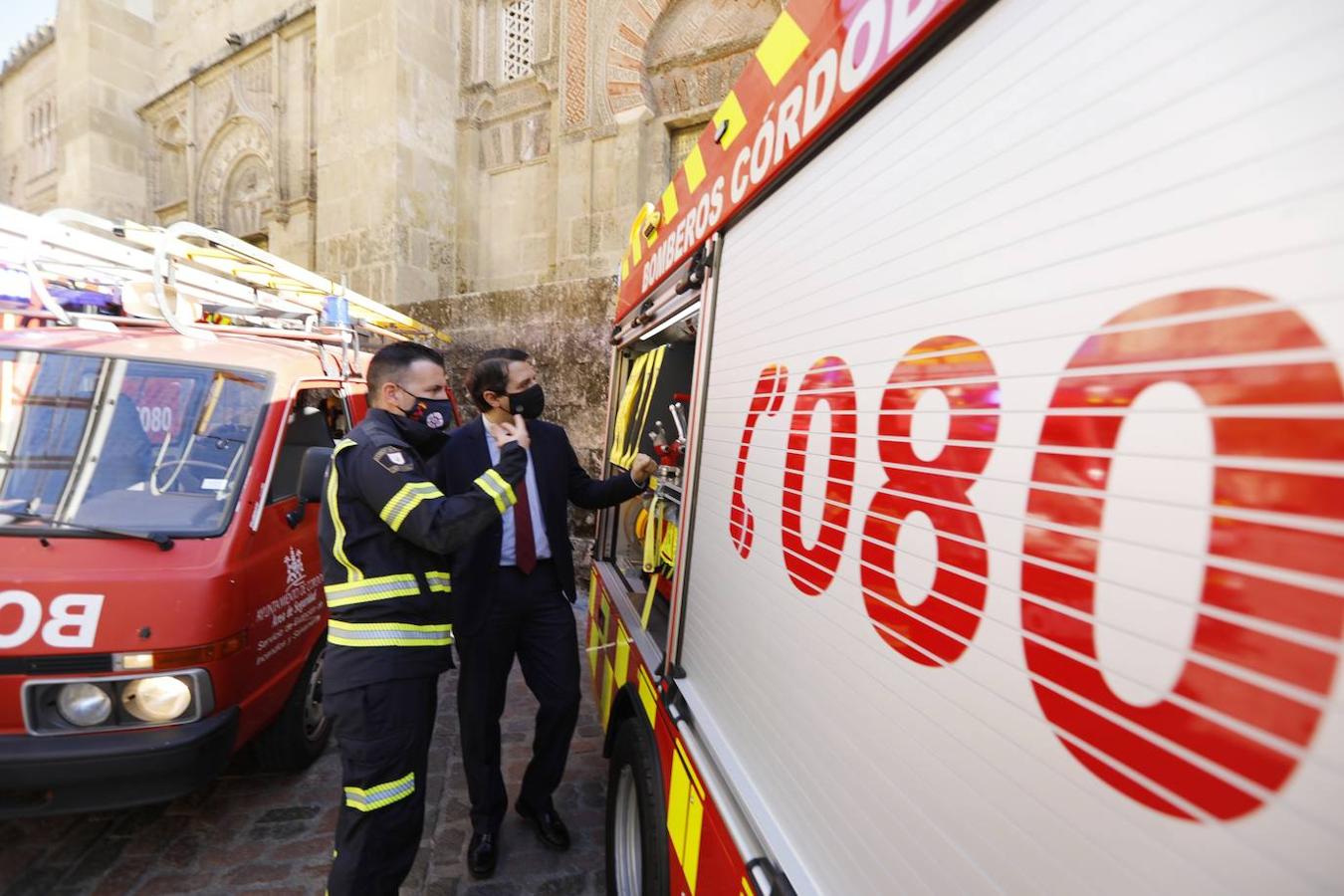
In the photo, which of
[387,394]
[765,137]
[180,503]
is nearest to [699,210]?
[765,137]

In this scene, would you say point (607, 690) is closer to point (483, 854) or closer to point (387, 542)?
point (483, 854)

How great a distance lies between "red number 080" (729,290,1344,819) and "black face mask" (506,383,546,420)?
1763 millimetres

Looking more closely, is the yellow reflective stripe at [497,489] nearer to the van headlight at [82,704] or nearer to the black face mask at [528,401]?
the black face mask at [528,401]

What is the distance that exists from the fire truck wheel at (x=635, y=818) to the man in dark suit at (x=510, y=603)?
0.38 m

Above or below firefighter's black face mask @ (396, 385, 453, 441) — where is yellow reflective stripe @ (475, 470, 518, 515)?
below

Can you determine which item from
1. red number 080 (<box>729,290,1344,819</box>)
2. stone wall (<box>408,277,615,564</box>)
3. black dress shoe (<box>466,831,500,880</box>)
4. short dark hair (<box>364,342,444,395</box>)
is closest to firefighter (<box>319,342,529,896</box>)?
short dark hair (<box>364,342,444,395</box>)

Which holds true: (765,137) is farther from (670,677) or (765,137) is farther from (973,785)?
(670,677)

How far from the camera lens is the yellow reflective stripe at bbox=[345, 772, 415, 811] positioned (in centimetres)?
189

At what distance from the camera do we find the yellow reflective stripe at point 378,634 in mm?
1947

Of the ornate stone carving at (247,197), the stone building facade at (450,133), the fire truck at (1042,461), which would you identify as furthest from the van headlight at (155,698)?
the ornate stone carving at (247,197)

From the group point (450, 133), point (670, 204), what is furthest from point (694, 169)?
point (450, 133)

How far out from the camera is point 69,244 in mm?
3287

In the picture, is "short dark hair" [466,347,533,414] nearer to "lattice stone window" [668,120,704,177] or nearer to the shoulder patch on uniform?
the shoulder patch on uniform

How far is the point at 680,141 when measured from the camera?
8.62m
